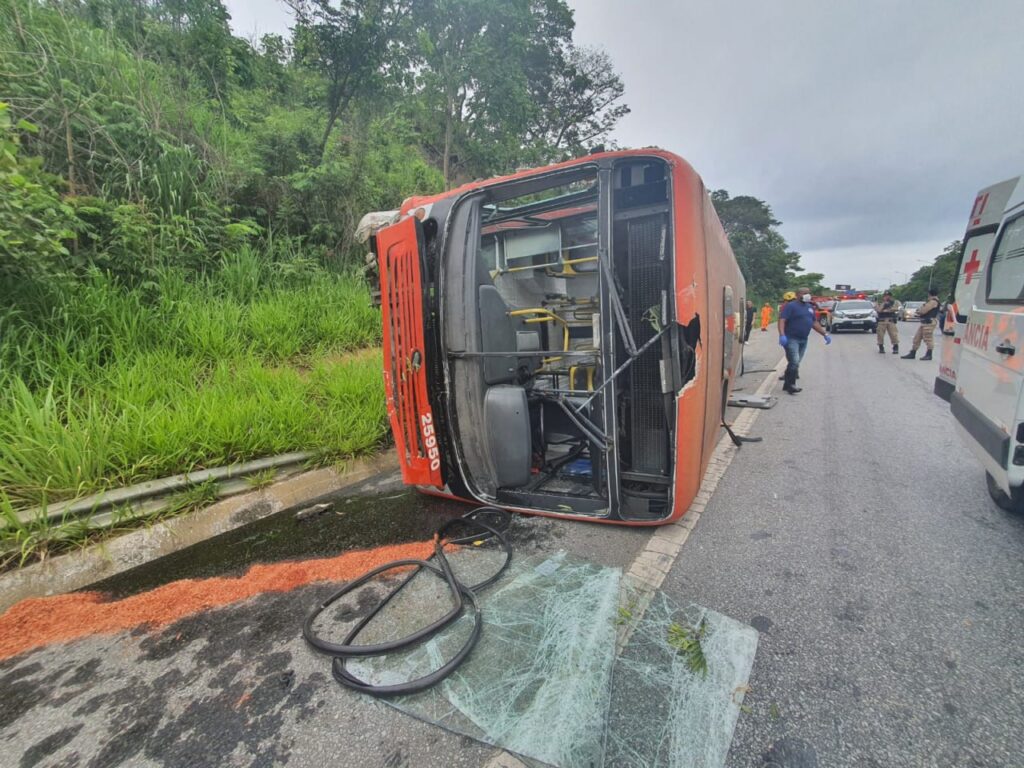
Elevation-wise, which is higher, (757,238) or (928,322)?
(757,238)

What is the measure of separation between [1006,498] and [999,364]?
38.0 inches

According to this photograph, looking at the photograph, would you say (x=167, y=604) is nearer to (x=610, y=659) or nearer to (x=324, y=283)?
(x=610, y=659)

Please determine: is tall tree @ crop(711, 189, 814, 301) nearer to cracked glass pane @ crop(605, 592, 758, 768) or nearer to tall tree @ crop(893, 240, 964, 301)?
tall tree @ crop(893, 240, 964, 301)

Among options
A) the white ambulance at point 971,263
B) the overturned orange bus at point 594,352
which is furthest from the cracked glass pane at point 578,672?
the white ambulance at point 971,263

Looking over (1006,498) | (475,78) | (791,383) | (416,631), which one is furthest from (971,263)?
(475,78)

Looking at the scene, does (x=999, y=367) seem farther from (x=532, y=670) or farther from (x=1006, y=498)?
(x=532, y=670)

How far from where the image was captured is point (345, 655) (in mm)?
1616

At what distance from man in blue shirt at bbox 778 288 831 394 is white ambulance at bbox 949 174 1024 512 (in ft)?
11.5

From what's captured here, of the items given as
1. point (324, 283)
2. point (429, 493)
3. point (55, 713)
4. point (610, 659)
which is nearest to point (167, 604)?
point (55, 713)

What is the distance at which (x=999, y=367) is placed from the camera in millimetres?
2211

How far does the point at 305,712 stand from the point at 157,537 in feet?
5.74

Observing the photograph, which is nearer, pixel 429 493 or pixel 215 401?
pixel 429 493

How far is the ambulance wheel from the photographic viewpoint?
91.1 inches

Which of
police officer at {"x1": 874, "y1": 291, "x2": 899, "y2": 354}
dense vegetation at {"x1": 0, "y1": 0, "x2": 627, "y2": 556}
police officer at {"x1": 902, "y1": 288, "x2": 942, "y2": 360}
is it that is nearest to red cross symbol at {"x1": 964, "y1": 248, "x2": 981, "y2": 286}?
dense vegetation at {"x1": 0, "y1": 0, "x2": 627, "y2": 556}
